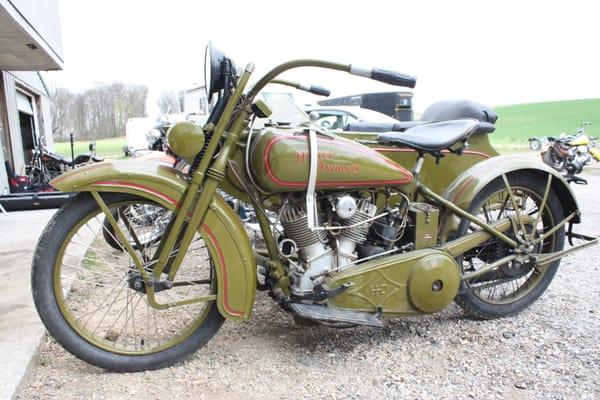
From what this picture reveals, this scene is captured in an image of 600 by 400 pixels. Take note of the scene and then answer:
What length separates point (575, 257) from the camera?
411cm

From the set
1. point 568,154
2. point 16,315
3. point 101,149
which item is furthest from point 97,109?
point 16,315

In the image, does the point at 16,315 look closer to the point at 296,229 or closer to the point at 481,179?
the point at 296,229

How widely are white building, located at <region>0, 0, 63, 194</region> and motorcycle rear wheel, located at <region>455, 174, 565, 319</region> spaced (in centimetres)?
523

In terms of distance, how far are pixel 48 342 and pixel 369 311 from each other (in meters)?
1.69

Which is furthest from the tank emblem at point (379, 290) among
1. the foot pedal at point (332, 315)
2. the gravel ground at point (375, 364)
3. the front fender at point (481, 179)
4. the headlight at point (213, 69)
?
the headlight at point (213, 69)

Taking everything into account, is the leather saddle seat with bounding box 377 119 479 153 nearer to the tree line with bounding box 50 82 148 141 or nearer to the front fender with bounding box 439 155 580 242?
the front fender with bounding box 439 155 580 242

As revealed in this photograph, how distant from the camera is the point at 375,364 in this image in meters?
2.32

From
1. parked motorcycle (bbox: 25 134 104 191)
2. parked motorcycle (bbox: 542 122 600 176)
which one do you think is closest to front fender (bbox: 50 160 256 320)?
parked motorcycle (bbox: 25 134 104 191)

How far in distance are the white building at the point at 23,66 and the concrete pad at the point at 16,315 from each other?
8.87 feet

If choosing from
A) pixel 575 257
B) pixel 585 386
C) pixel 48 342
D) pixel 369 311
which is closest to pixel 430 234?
pixel 369 311

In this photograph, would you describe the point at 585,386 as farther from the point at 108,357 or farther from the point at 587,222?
the point at 587,222

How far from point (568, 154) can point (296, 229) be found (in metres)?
11.0

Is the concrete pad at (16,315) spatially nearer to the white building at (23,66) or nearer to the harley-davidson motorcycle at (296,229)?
the harley-davidson motorcycle at (296,229)

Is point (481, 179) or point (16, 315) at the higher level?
point (481, 179)
